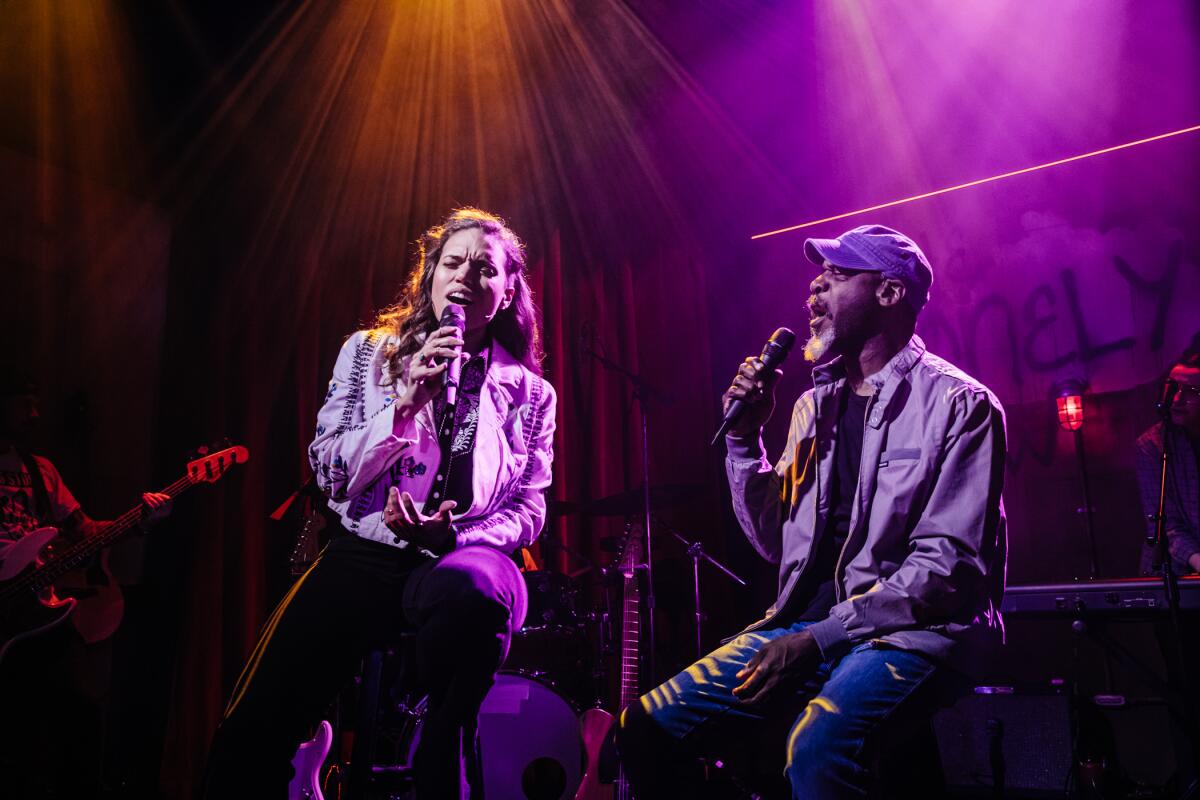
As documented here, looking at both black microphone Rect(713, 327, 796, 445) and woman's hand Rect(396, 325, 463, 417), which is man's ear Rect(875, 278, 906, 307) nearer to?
black microphone Rect(713, 327, 796, 445)

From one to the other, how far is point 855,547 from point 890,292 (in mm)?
856

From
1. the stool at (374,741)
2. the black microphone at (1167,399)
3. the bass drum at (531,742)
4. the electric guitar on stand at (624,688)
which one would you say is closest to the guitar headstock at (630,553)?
the electric guitar on stand at (624,688)

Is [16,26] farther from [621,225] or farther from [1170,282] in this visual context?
[1170,282]

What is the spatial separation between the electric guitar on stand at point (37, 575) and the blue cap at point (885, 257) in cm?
487

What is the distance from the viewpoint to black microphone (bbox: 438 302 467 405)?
7.98ft

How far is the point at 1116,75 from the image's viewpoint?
16.8 feet

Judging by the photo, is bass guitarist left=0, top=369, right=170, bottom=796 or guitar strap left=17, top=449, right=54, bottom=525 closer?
bass guitarist left=0, top=369, right=170, bottom=796

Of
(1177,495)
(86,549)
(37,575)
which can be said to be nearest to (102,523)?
(86,549)

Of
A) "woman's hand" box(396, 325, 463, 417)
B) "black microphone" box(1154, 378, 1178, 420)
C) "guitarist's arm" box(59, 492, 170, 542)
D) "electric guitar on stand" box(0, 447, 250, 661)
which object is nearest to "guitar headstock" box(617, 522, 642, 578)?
"woman's hand" box(396, 325, 463, 417)

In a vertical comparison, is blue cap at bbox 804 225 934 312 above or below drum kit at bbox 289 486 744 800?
above

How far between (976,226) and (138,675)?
6.85 m

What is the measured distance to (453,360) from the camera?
239 cm

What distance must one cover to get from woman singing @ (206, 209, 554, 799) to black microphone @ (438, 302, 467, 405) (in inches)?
1.4

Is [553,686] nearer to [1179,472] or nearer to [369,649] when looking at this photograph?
[369,649]
